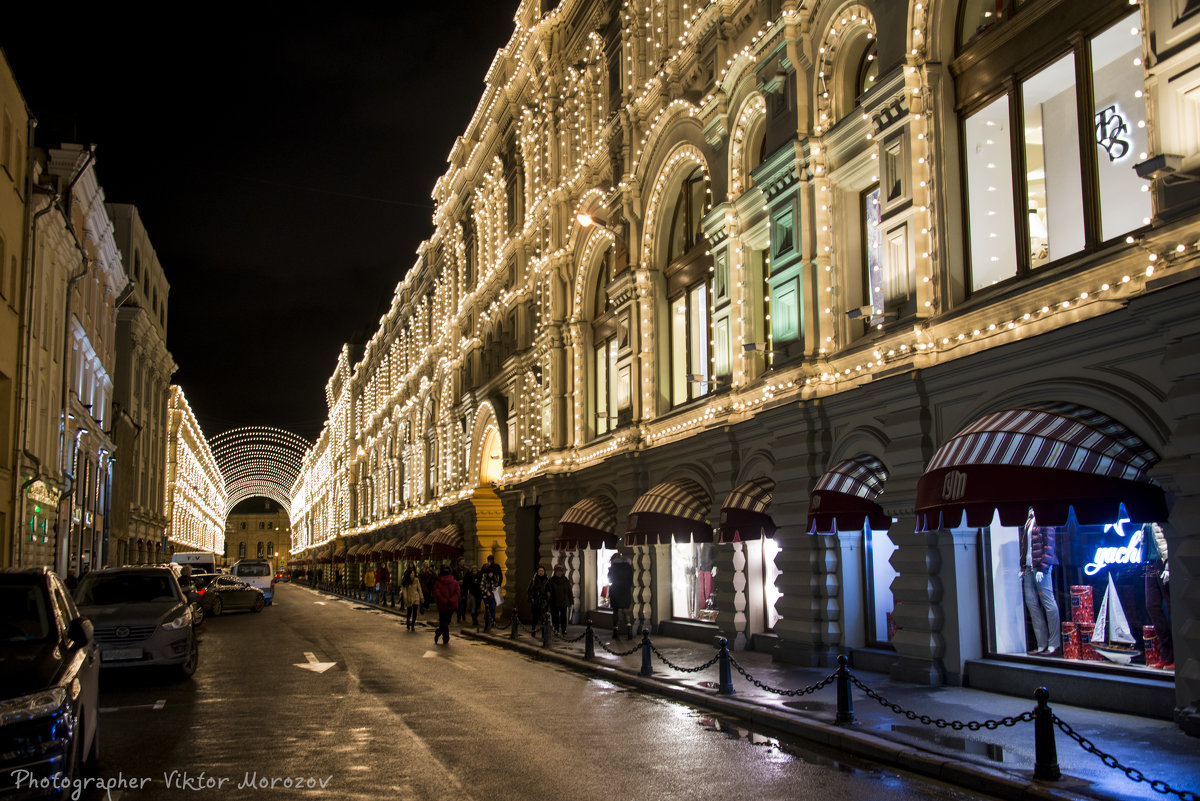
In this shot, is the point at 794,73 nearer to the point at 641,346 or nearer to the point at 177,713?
the point at 641,346

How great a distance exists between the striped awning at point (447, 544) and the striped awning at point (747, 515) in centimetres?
2508

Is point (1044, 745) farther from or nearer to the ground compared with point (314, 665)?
farther from the ground

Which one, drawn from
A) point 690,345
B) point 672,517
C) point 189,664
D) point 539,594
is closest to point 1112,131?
point 672,517

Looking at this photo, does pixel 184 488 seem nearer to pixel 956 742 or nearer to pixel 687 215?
pixel 687 215

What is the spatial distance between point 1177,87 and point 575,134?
2420 centimetres

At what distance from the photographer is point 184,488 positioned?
106750 millimetres

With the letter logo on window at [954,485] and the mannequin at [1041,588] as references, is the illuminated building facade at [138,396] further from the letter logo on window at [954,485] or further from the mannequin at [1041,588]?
the letter logo on window at [954,485]

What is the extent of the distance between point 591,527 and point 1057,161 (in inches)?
690

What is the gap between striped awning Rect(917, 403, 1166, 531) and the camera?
11.7 metres

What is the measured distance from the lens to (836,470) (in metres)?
17.2

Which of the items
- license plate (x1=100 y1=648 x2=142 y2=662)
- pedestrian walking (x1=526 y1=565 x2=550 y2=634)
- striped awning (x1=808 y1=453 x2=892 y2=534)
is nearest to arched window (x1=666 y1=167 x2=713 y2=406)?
pedestrian walking (x1=526 y1=565 x2=550 y2=634)

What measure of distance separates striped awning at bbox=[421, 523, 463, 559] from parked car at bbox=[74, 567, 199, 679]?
2503cm

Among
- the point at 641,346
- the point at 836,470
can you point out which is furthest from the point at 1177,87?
the point at 641,346

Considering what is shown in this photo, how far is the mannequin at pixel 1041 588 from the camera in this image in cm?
1392
